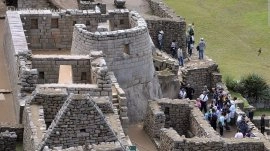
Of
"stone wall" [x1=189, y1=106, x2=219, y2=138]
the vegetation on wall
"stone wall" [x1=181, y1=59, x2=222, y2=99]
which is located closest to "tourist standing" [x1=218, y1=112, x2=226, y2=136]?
"stone wall" [x1=189, y1=106, x2=219, y2=138]

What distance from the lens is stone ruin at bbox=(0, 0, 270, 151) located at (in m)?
24.6

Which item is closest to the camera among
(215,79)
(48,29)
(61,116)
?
(61,116)

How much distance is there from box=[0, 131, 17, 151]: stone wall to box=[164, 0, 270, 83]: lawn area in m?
27.7

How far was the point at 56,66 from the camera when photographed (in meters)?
33.3

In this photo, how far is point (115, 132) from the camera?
82.8 feet

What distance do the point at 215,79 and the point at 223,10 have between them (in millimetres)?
23263

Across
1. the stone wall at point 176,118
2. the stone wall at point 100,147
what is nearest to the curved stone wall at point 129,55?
the stone wall at point 176,118

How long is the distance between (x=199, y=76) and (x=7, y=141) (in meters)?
21.5

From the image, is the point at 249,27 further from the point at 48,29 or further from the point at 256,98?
the point at 48,29

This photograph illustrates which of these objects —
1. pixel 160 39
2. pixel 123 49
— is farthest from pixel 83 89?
pixel 160 39

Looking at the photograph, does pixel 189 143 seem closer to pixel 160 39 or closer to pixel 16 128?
pixel 16 128

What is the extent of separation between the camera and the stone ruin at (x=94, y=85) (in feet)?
80.7

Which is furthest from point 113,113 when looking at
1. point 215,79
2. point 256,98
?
point 256,98

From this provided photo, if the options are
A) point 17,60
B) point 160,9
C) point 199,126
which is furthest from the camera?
point 160,9
